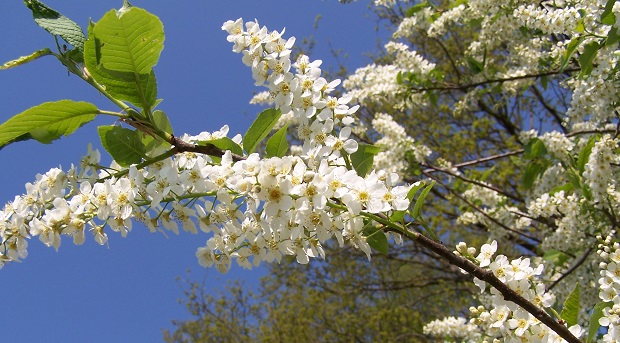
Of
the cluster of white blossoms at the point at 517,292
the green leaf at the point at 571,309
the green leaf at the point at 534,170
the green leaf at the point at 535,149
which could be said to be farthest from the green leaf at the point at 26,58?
the green leaf at the point at 534,170

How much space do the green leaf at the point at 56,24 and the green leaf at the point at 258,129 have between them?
1.69 ft

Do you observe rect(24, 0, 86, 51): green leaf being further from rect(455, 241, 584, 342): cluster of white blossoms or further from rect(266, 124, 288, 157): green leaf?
rect(455, 241, 584, 342): cluster of white blossoms

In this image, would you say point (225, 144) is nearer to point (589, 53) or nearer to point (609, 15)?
point (609, 15)

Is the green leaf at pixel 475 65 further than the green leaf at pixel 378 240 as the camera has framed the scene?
Yes

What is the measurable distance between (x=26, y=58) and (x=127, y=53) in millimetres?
277

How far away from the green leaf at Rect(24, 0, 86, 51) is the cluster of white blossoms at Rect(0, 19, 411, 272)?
13.3 inches

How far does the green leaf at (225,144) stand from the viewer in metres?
1.53

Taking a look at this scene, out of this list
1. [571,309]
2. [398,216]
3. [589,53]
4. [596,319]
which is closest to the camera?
[398,216]

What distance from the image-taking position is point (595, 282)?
15.0 ft

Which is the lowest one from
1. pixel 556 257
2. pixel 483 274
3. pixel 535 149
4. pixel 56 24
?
pixel 483 274

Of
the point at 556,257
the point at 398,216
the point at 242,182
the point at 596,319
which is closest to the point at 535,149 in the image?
the point at 556,257

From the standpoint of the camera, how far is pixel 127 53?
4.89 ft

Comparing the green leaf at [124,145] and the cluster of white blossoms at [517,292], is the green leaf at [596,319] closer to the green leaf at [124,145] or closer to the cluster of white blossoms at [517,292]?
the cluster of white blossoms at [517,292]

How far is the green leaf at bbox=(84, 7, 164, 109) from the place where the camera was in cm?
144
